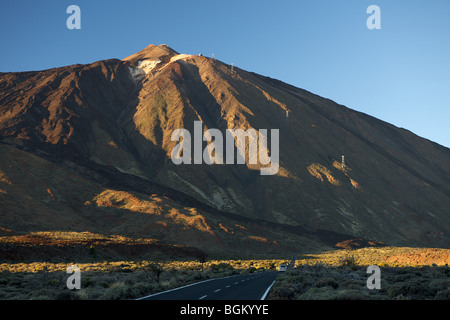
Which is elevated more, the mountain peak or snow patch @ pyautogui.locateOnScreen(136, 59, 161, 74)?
the mountain peak

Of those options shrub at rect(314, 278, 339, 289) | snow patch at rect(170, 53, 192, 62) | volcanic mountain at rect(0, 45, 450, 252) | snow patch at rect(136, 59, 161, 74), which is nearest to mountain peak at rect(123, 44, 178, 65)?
snow patch at rect(170, 53, 192, 62)

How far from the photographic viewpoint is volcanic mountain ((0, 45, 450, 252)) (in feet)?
270

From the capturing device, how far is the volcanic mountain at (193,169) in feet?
270

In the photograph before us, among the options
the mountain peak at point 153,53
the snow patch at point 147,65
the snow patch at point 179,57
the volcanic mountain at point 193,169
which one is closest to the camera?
the volcanic mountain at point 193,169

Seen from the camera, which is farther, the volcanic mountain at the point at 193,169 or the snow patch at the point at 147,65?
the snow patch at the point at 147,65

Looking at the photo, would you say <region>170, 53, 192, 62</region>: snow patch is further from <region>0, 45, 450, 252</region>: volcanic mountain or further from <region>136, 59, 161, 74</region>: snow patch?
<region>136, 59, 161, 74</region>: snow patch

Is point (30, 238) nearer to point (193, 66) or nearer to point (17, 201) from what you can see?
point (17, 201)

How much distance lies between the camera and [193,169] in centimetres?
10675

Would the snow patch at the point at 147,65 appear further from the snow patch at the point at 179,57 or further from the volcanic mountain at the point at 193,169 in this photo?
the snow patch at the point at 179,57

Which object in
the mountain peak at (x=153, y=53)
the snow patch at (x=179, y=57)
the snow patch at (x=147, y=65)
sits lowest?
the snow patch at (x=147, y=65)

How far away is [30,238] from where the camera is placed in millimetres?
59156

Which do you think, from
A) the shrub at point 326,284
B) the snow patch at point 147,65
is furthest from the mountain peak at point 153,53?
the shrub at point 326,284

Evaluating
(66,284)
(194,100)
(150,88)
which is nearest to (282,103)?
(194,100)

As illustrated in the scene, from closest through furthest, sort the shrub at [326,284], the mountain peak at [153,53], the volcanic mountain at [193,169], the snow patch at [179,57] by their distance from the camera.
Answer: the shrub at [326,284]
the volcanic mountain at [193,169]
the snow patch at [179,57]
the mountain peak at [153,53]
